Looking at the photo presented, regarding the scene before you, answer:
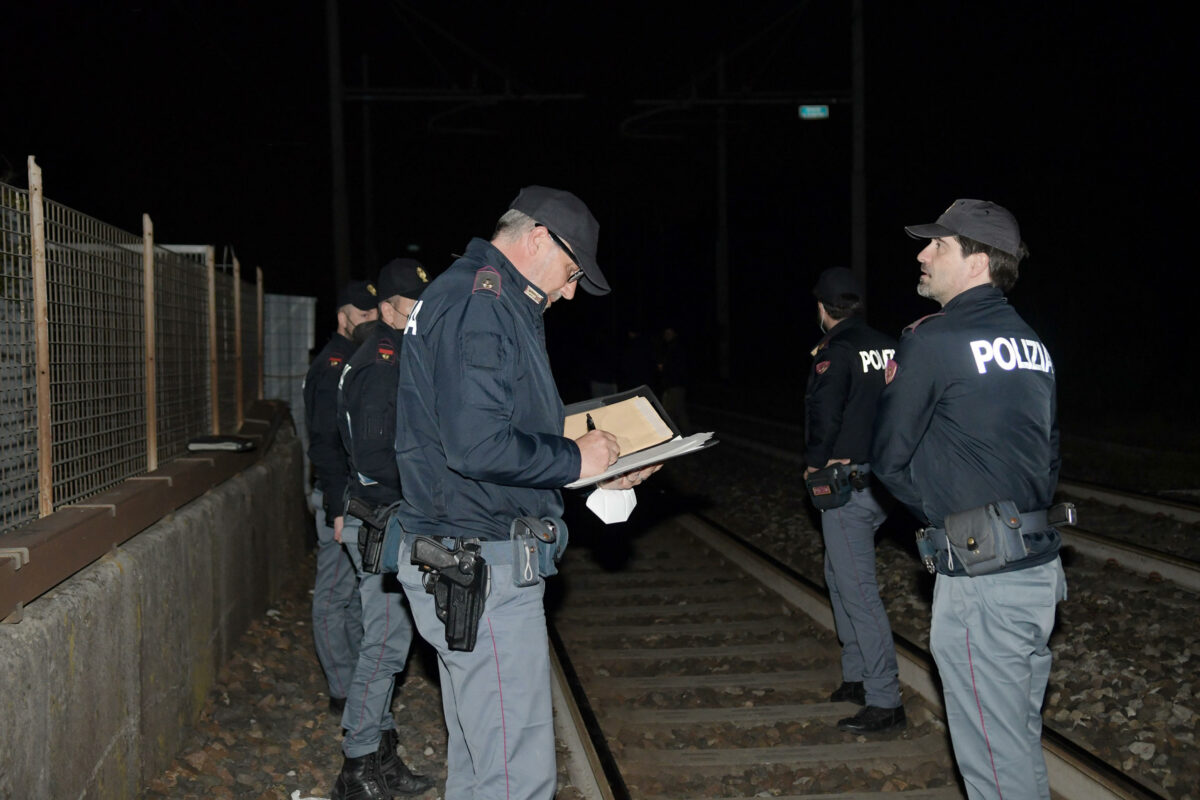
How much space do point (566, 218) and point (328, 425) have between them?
2.93m

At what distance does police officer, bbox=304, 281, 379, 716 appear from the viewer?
234 inches

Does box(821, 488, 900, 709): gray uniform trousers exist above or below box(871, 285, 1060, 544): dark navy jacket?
below

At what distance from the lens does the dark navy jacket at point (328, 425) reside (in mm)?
5887

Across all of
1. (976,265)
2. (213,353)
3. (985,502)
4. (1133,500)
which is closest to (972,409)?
(985,502)

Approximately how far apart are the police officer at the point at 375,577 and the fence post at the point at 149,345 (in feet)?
4.46

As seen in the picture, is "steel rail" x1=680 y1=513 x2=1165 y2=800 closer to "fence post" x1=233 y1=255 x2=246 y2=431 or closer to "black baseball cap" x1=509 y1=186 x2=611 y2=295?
"black baseball cap" x1=509 y1=186 x2=611 y2=295

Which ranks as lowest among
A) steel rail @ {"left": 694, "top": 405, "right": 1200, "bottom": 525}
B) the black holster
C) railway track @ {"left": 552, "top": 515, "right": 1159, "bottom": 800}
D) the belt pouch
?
railway track @ {"left": 552, "top": 515, "right": 1159, "bottom": 800}

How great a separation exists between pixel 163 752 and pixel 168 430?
2.10m

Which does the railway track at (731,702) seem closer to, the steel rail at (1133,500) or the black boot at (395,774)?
the black boot at (395,774)

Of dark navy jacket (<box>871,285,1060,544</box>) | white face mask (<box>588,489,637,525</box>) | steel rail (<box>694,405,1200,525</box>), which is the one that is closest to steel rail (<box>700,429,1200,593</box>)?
steel rail (<box>694,405,1200,525</box>)

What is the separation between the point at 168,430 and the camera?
22.0ft

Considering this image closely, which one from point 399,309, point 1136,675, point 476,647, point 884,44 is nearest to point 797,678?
point 1136,675

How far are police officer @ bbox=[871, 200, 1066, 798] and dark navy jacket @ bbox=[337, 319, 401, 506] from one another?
7.11ft

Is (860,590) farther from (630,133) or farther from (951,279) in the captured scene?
(630,133)
